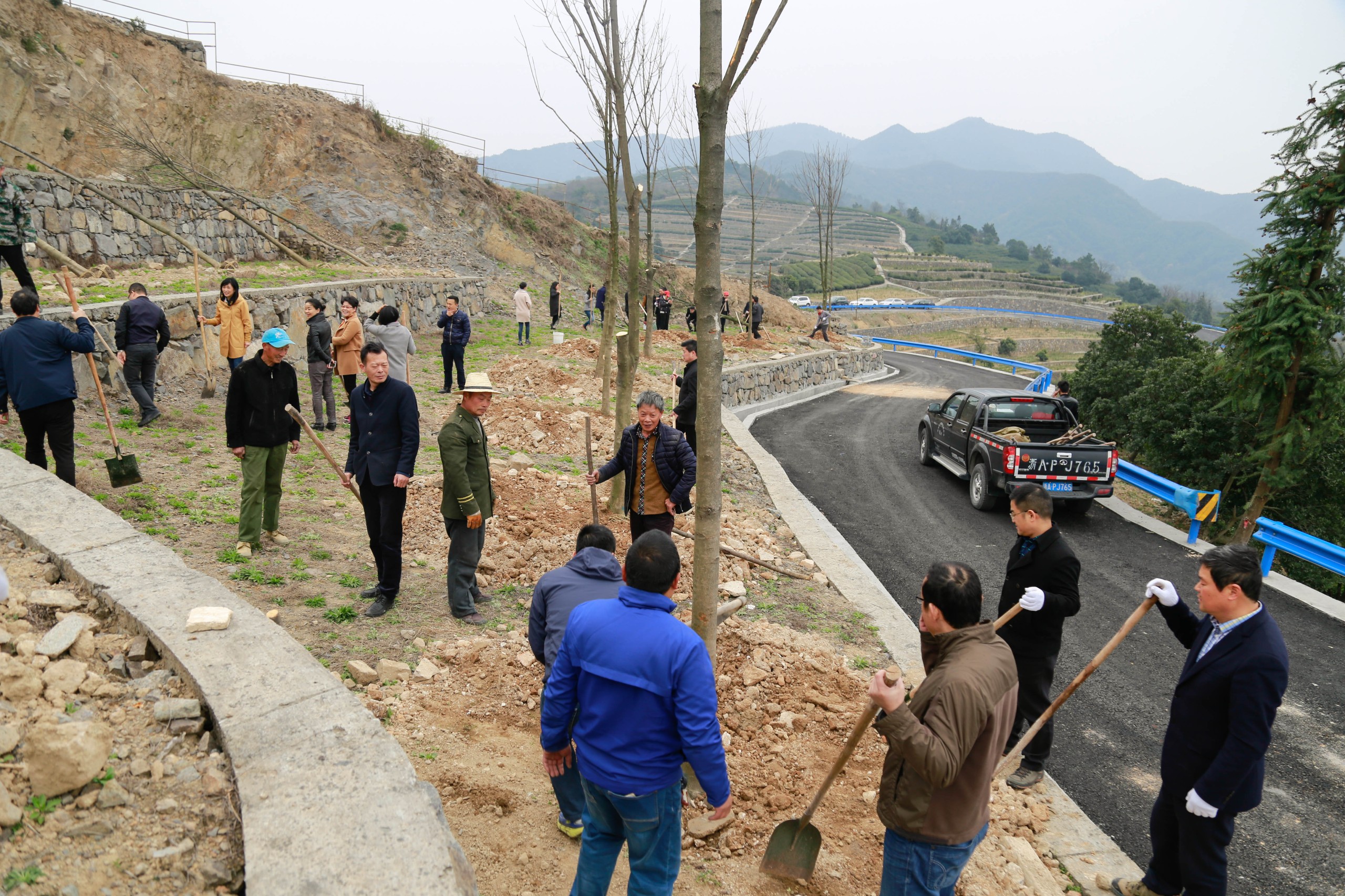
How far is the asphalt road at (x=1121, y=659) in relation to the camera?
14.8ft


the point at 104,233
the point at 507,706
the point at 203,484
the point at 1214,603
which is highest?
the point at 104,233

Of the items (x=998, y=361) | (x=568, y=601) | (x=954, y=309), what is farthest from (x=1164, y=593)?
(x=954, y=309)

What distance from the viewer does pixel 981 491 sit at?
1114cm

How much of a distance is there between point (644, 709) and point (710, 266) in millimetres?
2234

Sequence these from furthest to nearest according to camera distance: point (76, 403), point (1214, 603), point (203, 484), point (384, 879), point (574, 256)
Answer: point (574, 256)
point (76, 403)
point (203, 484)
point (1214, 603)
point (384, 879)

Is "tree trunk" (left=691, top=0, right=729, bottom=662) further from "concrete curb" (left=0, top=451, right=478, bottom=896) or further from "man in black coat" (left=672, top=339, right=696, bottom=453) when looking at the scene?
"man in black coat" (left=672, top=339, right=696, bottom=453)

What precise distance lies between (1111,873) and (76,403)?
38.0 feet

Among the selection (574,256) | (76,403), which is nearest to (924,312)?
(574,256)

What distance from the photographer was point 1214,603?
3.38m

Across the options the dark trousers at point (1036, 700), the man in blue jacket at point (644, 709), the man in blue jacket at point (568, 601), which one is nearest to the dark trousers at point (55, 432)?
the man in blue jacket at point (568, 601)

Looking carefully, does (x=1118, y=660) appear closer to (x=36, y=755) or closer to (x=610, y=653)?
(x=610, y=653)

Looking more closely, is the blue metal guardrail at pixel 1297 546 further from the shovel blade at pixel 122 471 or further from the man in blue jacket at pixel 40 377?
the man in blue jacket at pixel 40 377

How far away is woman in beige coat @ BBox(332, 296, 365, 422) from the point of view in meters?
9.88

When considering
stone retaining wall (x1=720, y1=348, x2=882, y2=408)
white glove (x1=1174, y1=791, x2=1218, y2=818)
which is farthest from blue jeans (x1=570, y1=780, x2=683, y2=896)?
stone retaining wall (x1=720, y1=348, x2=882, y2=408)
